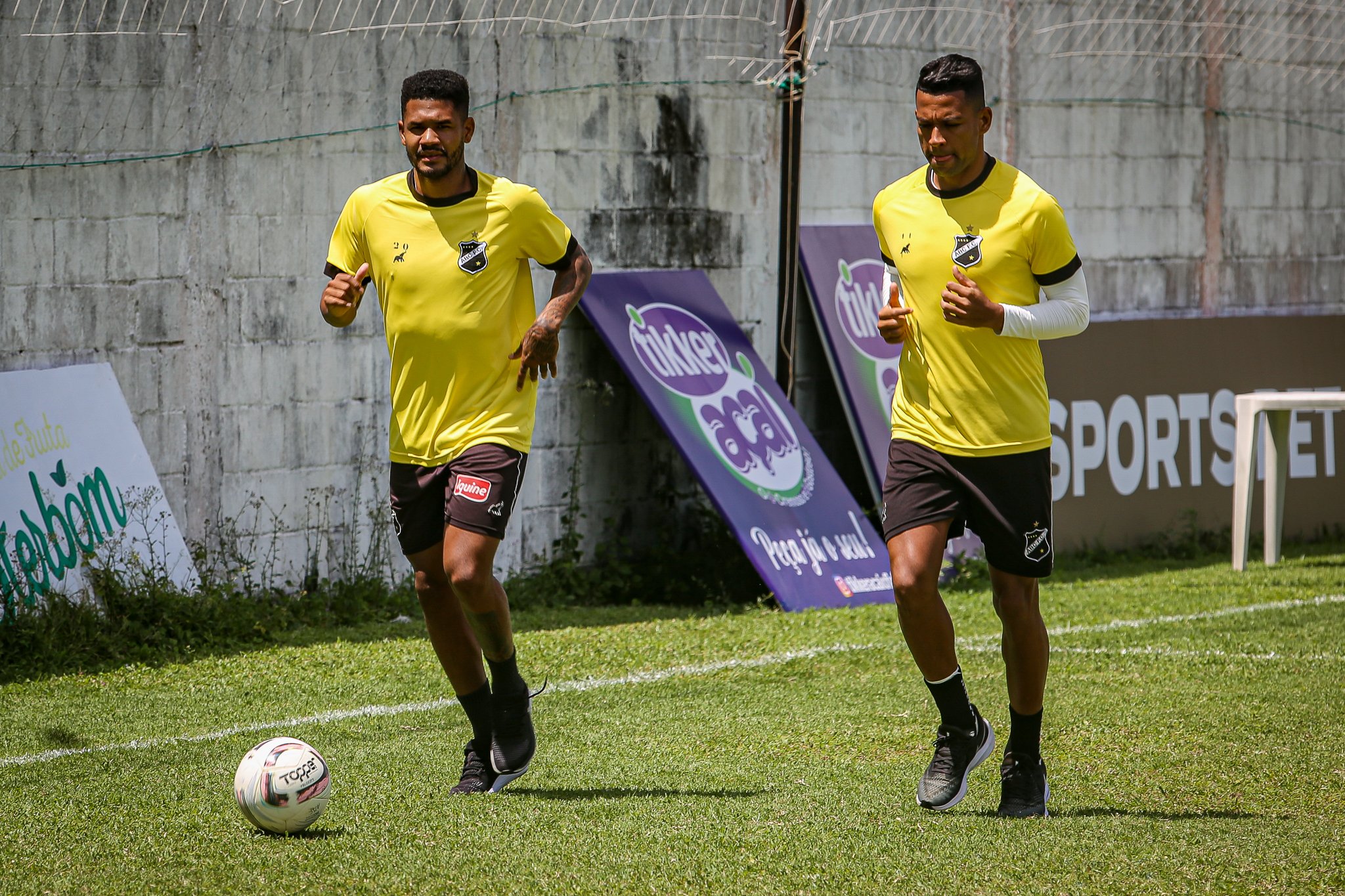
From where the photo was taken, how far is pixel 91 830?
14.8 feet

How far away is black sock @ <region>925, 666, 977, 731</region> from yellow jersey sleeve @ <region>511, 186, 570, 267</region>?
5.76ft

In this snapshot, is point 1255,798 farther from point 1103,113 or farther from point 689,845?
point 1103,113

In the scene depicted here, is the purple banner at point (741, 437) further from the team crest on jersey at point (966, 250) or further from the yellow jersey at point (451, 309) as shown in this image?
the team crest on jersey at point (966, 250)

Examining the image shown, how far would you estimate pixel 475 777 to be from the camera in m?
4.98

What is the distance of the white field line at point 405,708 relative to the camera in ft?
18.6

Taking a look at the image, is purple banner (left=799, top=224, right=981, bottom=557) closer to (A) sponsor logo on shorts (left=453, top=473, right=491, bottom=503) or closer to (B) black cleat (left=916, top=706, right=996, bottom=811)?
(B) black cleat (left=916, top=706, right=996, bottom=811)

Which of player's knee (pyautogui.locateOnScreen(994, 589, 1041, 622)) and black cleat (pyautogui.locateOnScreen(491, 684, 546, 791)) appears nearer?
player's knee (pyautogui.locateOnScreen(994, 589, 1041, 622))

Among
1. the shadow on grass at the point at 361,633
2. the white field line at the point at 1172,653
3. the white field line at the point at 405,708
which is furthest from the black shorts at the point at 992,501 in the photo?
the shadow on grass at the point at 361,633

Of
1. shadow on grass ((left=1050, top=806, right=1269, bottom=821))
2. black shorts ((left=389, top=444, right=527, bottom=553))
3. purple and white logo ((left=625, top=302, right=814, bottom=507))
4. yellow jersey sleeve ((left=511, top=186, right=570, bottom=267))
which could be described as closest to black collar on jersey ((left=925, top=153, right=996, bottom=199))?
yellow jersey sleeve ((left=511, top=186, right=570, bottom=267))

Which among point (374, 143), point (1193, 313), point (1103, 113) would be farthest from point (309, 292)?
point (1193, 313)

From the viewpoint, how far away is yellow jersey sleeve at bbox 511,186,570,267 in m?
4.99

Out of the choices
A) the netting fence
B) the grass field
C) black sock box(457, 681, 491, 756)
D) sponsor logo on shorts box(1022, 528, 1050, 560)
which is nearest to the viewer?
the grass field

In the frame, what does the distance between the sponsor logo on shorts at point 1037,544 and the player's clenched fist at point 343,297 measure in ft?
6.87

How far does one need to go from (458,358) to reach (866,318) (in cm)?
604
